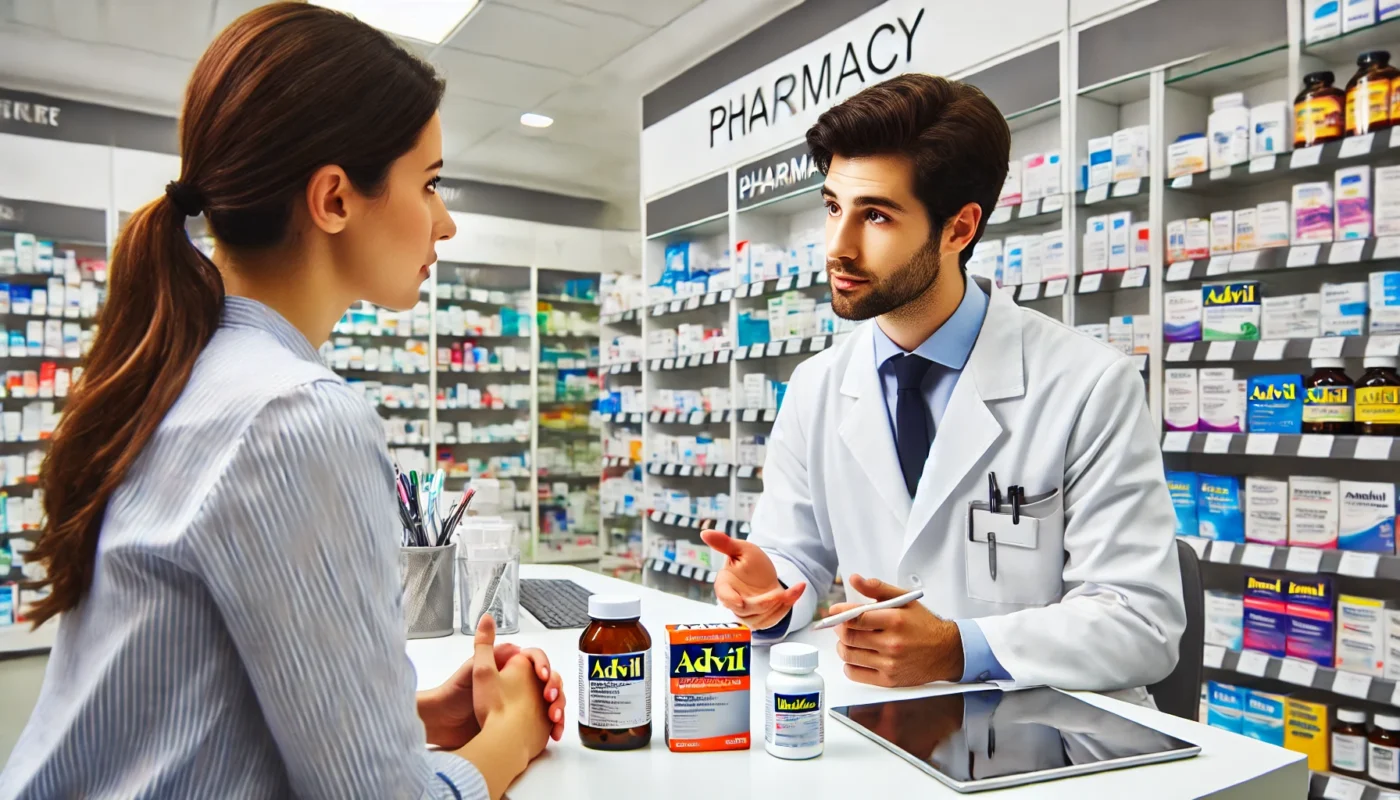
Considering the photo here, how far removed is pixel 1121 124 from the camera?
12.7 ft

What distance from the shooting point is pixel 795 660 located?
1.11 meters

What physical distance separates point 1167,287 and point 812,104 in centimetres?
244

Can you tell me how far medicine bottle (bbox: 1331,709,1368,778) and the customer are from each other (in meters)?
3.16

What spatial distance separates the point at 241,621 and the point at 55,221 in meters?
7.44

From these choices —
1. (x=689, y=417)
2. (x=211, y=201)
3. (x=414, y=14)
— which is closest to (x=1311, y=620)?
(x=211, y=201)

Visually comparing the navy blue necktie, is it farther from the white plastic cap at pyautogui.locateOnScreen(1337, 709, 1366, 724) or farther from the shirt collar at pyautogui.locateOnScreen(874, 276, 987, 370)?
the white plastic cap at pyautogui.locateOnScreen(1337, 709, 1366, 724)

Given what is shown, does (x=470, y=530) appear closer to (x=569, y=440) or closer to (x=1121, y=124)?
(x=1121, y=124)

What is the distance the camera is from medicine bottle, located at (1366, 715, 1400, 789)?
2908 mm

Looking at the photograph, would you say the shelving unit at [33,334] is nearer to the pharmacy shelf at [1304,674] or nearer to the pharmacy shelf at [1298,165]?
the pharmacy shelf at [1298,165]

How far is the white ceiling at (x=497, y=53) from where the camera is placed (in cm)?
567

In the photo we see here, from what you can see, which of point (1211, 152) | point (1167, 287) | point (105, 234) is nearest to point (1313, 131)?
point (1211, 152)

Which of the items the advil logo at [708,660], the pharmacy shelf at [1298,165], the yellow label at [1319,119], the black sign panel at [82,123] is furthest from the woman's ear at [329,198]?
the black sign panel at [82,123]

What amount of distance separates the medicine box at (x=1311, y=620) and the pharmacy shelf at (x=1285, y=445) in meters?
0.45

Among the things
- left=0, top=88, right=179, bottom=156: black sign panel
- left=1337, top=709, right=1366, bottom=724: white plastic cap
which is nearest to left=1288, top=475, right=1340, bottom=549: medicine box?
left=1337, top=709, right=1366, bottom=724: white plastic cap
